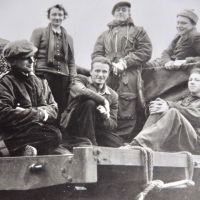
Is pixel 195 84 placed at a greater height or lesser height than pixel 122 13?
lesser

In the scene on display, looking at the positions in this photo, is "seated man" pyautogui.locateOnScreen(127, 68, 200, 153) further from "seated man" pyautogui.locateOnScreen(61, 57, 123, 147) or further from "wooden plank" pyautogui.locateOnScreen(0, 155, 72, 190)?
"wooden plank" pyautogui.locateOnScreen(0, 155, 72, 190)

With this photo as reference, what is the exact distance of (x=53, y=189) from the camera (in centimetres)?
268

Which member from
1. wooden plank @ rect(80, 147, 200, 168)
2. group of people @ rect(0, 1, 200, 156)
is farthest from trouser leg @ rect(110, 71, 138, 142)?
wooden plank @ rect(80, 147, 200, 168)

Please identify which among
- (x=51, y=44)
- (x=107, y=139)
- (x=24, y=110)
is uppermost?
(x=51, y=44)

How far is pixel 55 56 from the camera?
422cm

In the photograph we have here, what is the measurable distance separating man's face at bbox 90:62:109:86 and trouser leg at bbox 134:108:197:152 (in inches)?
23.7

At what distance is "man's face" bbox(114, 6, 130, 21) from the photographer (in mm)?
4655

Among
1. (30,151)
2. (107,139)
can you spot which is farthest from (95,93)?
(30,151)

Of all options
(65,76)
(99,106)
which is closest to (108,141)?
(99,106)

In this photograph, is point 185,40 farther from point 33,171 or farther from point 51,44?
point 33,171

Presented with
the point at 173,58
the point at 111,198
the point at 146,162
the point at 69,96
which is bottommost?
the point at 111,198

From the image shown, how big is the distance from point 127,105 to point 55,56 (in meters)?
0.84

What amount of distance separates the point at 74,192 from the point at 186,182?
65 cm

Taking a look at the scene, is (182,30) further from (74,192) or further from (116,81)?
(74,192)
